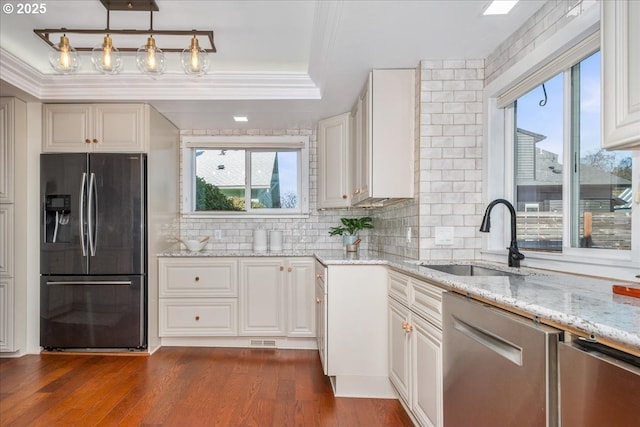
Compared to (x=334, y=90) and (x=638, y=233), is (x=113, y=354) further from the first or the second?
(x=638, y=233)

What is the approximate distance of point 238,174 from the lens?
457 centimetres

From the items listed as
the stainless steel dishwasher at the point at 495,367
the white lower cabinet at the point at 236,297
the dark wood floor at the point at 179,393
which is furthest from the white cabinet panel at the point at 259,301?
the stainless steel dishwasher at the point at 495,367

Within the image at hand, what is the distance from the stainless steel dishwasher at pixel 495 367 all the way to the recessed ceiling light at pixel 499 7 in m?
1.46

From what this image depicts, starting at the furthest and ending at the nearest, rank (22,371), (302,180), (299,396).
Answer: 1. (302,180)
2. (22,371)
3. (299,396)

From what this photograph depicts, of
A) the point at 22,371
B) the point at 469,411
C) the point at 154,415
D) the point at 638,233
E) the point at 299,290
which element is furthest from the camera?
the point at 299,290

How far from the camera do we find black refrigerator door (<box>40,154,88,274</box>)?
11.5 ft

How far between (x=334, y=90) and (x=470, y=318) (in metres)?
2.27

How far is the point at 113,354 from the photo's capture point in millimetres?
3527

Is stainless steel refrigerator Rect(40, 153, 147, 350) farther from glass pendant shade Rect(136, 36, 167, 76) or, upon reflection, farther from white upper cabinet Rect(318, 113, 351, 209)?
white upper cabinet Rect(318, 113, 351, 209)

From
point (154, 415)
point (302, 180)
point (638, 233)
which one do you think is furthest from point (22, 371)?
point (638, 233)

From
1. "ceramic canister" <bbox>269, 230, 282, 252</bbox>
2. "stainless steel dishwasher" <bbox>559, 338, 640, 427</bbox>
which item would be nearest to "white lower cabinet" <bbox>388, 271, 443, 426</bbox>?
"stainless steel dishwasher" <bbox>559, 338, 640, 427</bbox>

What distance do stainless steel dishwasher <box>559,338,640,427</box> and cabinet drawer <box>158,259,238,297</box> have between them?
320 centimetres

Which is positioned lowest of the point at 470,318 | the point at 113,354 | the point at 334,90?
the point at 113,354

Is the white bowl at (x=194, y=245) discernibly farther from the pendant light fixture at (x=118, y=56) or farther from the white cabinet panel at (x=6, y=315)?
the pendant light fixture at (x=118, y=56)
